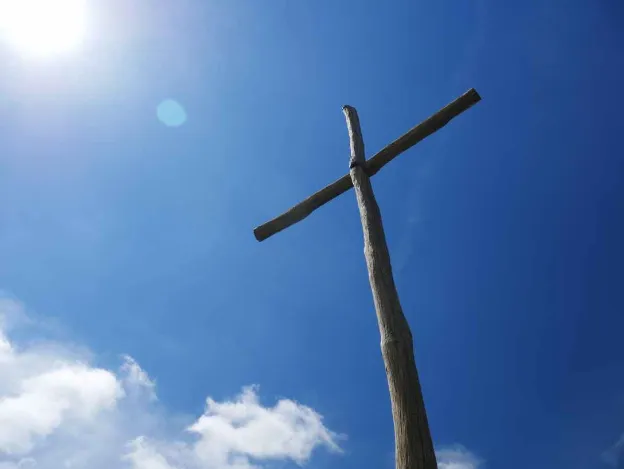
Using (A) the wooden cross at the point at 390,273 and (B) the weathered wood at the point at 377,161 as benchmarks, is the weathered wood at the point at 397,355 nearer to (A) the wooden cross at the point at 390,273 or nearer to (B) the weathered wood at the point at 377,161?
(A) the wooden cross at the point at 390,273

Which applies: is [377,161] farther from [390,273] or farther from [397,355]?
[397,355]

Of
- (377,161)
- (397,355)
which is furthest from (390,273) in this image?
(377,161)

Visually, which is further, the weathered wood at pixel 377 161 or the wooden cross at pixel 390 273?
the weathered wood at pixel 377 161

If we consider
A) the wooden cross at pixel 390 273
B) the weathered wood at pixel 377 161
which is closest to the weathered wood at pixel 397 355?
the wooden cross at pixel 390 273

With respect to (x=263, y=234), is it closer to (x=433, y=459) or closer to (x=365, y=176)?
(x=365, y=176)

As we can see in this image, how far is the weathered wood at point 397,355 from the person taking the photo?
2.84 meters

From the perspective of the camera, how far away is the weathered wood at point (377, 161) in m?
5.47

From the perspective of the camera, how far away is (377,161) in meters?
5.59

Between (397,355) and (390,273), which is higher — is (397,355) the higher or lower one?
the lower one

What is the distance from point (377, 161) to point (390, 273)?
2016 millimetres

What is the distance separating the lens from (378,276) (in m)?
4.01

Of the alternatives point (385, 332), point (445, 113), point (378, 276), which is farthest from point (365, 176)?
point (385, 332)

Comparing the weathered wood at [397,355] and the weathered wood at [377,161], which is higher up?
the weathered wood at [377,161]

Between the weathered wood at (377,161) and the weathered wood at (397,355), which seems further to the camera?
the weathered wood at (377,161)
